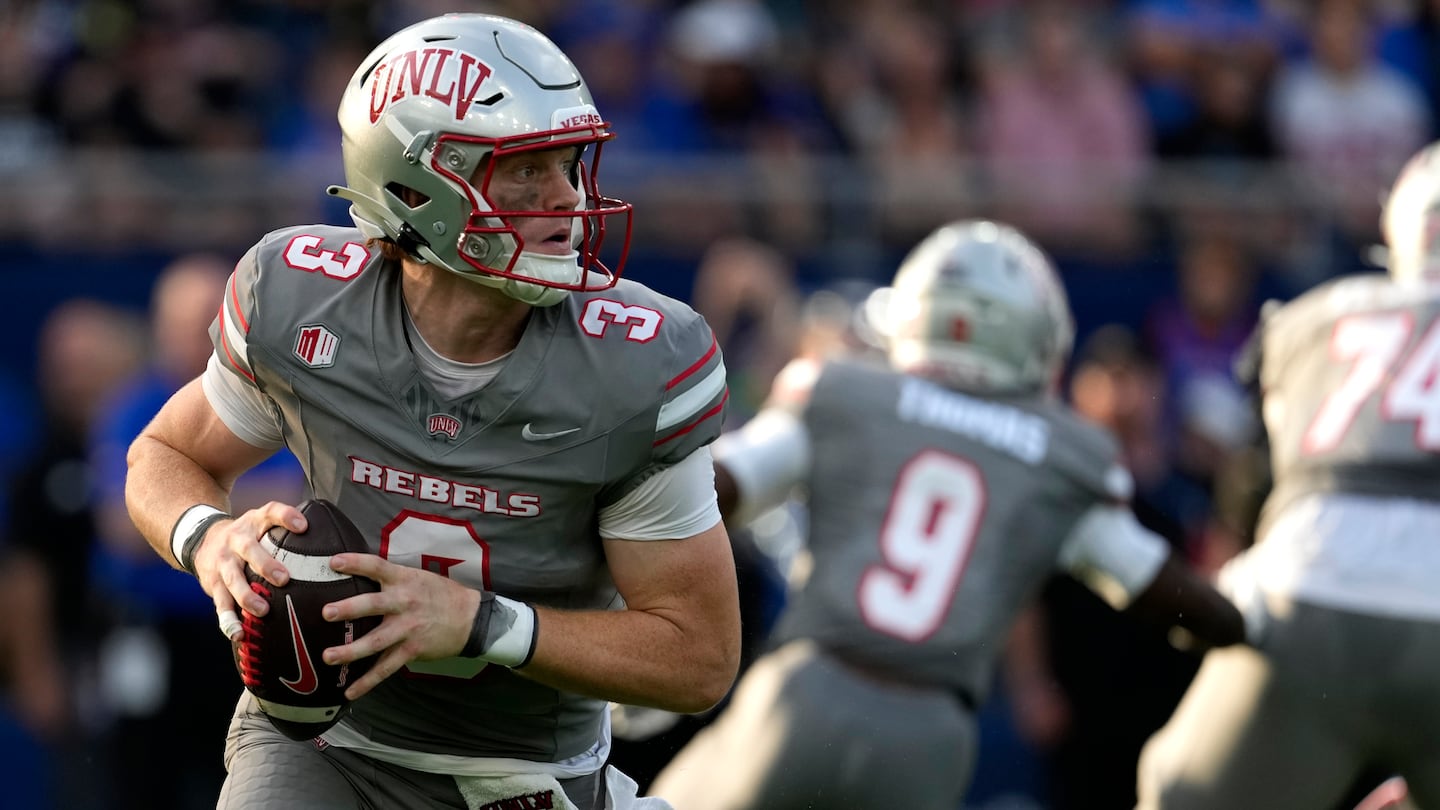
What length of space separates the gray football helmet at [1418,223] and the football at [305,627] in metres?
3.21

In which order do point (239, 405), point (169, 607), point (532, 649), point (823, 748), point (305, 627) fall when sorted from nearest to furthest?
point (305, 627), point (532, 649), point (239, 405), point (823, 748), point (169, 607)

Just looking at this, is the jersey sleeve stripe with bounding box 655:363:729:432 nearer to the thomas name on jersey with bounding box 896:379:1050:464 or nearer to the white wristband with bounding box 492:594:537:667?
the white wristband with bounding box 492:594:537:667

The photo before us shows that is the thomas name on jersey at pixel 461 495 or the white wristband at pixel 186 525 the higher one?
the thomas name on jersey at pixel 461 495

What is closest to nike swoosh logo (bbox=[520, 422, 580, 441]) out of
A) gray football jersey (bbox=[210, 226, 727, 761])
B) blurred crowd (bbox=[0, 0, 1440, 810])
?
gray football jersey (bbox=[210, 226, 727, 761])

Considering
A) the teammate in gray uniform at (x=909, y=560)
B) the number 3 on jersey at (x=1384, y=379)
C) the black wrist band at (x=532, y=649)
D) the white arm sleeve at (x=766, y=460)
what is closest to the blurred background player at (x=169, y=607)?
the white arm sleeve at (x=766, y=460)

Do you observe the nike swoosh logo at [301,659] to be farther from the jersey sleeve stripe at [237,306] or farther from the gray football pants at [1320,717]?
the gray football pants at [1320,717]

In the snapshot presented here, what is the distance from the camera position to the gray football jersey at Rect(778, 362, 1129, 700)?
5.08 meters

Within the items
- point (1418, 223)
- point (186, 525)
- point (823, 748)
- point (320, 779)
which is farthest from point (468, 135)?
point (1418, 223)

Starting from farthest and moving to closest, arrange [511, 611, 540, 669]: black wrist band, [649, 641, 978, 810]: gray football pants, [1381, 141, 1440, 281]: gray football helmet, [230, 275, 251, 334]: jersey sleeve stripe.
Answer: [1381, 141, 1440, 281]: gray football helmet
[649, 641, 978, 810]: gray football pants
[230, 275, 251, 334]: jersey sleeve stripe
[511, 611, 540, 669]: black wrist band

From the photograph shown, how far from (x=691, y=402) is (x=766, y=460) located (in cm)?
171

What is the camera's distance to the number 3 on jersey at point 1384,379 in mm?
5137

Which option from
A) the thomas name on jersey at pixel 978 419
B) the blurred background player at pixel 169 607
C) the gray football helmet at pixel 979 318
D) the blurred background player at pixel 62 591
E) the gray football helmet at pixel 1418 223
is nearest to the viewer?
the thomas name on jersey at pixel 978 419

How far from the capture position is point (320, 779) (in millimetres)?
3529

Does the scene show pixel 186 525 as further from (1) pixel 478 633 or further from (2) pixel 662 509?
(2) pixel 662 509
